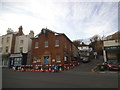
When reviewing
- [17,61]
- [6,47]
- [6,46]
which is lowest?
[17,61]

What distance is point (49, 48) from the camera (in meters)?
22.0

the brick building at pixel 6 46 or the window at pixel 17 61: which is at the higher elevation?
the brick building at pixel 6 46

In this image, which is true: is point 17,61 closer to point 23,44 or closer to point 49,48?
point 23,44

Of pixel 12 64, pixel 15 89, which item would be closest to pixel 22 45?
pixel 12 64

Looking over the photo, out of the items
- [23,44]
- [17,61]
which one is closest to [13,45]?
[23,44]

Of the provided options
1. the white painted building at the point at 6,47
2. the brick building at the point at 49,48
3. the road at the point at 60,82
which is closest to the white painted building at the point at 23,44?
the white painted building at the point at 6,47

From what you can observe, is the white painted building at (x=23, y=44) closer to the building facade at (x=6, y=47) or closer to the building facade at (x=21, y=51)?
the building facade at (x=21, y=51)

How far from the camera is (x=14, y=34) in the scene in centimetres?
3031

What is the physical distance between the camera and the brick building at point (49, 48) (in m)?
20.9

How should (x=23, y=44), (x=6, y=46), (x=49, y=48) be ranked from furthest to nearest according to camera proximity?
1. (x=6, y=46)
2. (x=23, y=44)
3. (x=49, y=48)

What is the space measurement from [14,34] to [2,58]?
832 centimetres

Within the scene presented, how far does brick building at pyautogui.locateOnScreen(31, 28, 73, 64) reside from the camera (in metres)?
20.9

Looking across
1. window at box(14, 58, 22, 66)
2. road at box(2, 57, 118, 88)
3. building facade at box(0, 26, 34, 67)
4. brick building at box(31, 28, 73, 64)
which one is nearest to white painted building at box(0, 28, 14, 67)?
building facade at box(0, 26, 34, 67)

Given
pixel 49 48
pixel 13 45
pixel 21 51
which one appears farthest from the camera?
pixel 13 45
